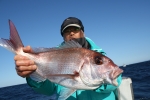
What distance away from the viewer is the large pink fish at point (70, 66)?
2387mm

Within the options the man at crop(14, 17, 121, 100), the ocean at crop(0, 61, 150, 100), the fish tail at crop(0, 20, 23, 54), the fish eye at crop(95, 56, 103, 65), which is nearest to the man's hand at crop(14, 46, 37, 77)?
the man at crop(14, 17, 121, 100)

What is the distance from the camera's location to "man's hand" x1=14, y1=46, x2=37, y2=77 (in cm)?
244

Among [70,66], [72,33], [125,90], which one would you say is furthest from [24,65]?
[125,90]

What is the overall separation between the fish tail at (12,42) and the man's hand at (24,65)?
107mm

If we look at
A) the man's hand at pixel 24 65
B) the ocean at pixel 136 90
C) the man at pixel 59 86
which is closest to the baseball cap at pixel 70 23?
the man at pixel 59 86

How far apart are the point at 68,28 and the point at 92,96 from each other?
164cm

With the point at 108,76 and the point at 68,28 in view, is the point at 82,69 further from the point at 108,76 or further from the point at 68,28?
the point at 68,28

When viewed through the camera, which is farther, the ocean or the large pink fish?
the ocean

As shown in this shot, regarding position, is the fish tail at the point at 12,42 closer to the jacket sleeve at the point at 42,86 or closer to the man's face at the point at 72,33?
the jacket sleeve at the point at 42,86

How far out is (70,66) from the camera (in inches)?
97.0

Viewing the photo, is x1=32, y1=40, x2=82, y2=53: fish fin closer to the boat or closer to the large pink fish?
the large pink fish

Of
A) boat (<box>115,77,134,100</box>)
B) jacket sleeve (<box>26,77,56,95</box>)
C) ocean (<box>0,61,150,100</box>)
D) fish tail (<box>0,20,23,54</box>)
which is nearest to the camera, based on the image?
fish tail (<box>0,20,23,54</box>)

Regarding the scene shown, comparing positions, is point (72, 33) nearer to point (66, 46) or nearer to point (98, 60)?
point (66, 46)

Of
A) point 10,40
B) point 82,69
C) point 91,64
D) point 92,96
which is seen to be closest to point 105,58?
point 91,64
